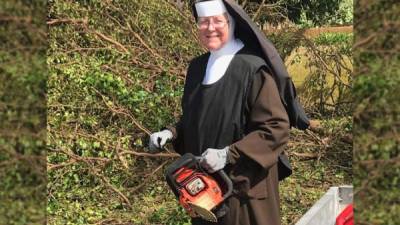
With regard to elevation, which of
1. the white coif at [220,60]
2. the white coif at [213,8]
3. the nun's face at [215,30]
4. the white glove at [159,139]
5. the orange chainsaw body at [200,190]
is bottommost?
the orange chainsaw body at [200,190]

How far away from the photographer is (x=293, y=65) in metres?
7.38

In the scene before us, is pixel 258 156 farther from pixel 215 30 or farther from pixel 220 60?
pixel 215 30

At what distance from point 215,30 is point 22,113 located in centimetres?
240

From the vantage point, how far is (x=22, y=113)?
14.2ft

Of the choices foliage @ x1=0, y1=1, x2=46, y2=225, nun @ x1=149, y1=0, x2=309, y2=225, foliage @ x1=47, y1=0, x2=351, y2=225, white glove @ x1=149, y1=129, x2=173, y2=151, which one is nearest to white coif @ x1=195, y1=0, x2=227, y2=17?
nun @ x1=149, y1=0, x2=309, y2=225

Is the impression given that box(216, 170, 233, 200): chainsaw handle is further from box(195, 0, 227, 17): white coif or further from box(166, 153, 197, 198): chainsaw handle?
box(195, 0, 227, 17): white coif

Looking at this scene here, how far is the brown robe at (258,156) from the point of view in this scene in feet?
7.54

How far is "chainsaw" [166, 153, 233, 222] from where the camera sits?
7.53ft

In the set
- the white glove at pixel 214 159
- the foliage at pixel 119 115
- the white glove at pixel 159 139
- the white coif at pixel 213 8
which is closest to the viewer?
the white glove at pixel 214 159

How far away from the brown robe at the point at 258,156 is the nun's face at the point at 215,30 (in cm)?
22

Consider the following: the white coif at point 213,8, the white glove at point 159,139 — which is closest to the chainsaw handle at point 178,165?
the white glove at point 159,139

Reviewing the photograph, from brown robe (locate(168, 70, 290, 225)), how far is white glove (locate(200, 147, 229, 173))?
27 millimetres

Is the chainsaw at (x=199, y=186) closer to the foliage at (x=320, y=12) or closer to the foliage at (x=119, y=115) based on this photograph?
the foliage at (x=119, y=115)

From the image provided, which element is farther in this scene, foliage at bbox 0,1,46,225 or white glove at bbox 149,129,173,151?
foliage at bbox 0,1,46,225
